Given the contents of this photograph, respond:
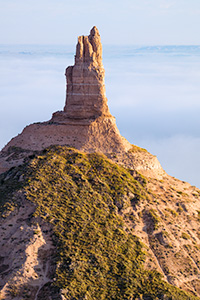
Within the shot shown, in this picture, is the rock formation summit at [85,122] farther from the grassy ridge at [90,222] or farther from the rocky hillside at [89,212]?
the grassy ridge at [90,222]

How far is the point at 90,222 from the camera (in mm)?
116875

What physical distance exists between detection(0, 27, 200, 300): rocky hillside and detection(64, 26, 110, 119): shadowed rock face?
16cm

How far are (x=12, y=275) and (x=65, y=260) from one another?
7435 mm

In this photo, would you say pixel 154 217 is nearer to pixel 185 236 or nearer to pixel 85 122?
pixel 185 236

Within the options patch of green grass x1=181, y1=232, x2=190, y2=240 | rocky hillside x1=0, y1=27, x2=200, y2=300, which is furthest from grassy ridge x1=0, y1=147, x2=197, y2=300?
patch of green grass x1=181, y1=232, x2=190, y2=240

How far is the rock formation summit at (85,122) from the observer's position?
435 ft

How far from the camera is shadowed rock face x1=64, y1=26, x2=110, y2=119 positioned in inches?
5221

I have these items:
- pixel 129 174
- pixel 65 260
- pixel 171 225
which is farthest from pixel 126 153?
pixel 65 260

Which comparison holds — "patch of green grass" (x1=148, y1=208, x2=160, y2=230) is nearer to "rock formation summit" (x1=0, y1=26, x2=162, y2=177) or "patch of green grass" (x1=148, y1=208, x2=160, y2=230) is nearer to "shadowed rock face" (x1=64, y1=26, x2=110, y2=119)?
"rock formation summit" (x1=0, y1=26, x2=162, y2=177)

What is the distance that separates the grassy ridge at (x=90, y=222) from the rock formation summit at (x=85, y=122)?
3658mm

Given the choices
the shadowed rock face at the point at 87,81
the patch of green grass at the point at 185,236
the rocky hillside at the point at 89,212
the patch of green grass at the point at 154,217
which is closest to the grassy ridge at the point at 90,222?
the rocky hillside at the point at 89,212

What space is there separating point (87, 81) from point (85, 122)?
668cm

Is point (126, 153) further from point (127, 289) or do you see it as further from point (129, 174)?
point (127, 289)

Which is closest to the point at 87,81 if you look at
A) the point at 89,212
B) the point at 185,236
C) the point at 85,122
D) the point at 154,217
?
the point at 85,122
